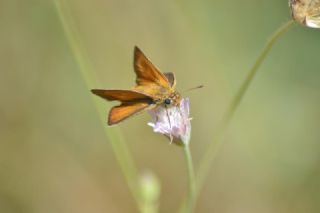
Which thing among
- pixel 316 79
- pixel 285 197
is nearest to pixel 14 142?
Result: pixel 285 197

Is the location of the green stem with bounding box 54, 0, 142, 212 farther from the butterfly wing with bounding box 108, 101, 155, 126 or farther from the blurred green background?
the blurred green background

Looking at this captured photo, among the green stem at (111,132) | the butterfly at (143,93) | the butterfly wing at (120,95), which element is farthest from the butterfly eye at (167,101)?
the green stem at (111,132)

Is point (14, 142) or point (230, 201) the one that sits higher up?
point (14, 142)

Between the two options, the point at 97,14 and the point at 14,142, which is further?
the point at 97,14

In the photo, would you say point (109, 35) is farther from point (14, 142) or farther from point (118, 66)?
point (14, 142)

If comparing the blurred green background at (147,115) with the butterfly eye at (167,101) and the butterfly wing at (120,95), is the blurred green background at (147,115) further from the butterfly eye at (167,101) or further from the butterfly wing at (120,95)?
the butterfly wing at (120,95)

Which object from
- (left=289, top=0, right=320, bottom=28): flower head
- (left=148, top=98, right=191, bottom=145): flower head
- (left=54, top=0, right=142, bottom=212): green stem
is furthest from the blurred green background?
(left=289, top=0, right=320, bottom=28): flower head

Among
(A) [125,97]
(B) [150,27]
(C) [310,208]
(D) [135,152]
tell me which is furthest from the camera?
(B) [150,27]

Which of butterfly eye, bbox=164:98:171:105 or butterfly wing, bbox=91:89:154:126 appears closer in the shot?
butterfly wing, bbox=91:89:154:126
